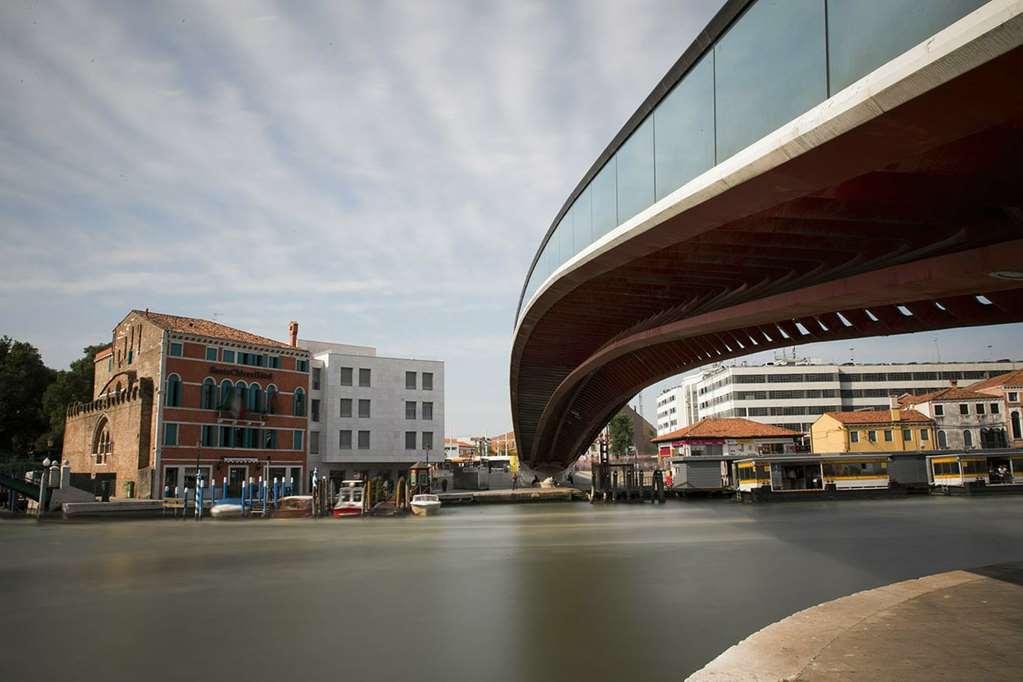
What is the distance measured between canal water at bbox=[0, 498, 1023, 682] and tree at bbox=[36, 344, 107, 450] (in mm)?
23268

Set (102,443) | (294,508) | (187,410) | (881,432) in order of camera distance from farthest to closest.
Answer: (881,432), (102,443), (187,410), (294,508)

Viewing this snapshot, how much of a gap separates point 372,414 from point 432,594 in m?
33.1

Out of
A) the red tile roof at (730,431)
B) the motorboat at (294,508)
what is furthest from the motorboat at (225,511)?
the red tile roof at (730,431)

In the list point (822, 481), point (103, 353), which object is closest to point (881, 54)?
point (822, 481)

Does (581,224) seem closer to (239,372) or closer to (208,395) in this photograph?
(208,395)

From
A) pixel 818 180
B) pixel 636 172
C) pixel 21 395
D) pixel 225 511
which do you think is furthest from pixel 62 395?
pixel 818 180

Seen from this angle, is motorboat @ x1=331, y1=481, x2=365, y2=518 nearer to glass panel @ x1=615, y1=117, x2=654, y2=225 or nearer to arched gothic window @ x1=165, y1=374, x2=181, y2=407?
arched gothic window @ x1=165, y1=374, x2=181, y2=407

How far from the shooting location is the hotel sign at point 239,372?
3628 centimetres

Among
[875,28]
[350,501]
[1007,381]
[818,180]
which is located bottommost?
[350,501]

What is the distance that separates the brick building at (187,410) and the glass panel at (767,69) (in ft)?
103

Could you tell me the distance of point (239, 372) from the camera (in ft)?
122

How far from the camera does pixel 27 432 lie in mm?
46500

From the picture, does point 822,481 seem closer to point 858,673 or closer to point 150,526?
point 150,526

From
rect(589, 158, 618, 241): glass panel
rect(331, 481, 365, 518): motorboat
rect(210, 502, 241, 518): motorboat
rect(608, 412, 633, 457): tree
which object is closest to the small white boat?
rect(331, 481, 365, 518): motorboat
